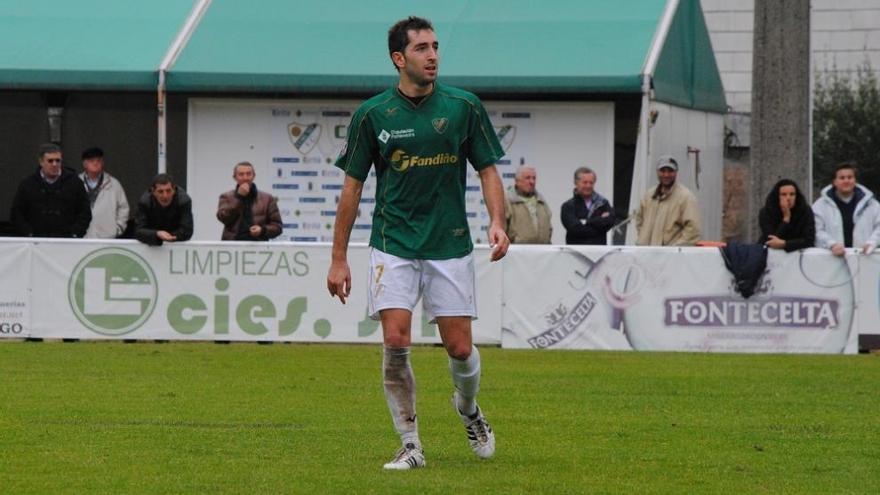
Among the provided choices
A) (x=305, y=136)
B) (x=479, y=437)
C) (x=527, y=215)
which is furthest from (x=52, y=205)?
(x=479, y=437)

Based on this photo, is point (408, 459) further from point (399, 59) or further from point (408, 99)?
point (399, 59)

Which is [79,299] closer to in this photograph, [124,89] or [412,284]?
[124,89]

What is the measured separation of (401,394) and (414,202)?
94cm

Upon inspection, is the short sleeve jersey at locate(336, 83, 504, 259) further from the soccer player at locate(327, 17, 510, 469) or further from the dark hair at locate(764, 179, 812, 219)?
the dark hair at locate(764, 179, 812, 219)

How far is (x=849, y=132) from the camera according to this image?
1144 inches

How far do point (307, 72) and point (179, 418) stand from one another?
10573mm

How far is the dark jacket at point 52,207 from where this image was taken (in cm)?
1844

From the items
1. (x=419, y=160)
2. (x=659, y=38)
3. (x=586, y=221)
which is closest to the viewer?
(x=419, y=160)

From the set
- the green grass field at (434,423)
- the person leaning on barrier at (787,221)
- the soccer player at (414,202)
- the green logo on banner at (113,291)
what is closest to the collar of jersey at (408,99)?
the soccer player at (414,202)

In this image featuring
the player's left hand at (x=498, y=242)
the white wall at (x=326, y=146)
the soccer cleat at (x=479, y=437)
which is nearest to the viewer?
the player's left hand at (x=498, y=242)

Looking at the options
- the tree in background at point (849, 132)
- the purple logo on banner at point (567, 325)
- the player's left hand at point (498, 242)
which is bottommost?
the purple logo on banner at point (567, 325)

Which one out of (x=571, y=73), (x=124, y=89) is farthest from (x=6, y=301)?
(x=571, y=73)

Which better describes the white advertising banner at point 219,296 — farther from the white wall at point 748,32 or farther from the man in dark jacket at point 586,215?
the white wall at point 748,32

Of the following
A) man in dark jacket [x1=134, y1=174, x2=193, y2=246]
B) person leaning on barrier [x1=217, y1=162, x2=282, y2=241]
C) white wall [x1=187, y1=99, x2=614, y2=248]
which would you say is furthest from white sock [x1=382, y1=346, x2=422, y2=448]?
white wall [x1=187, y1=99, x2=614, y2=248]
